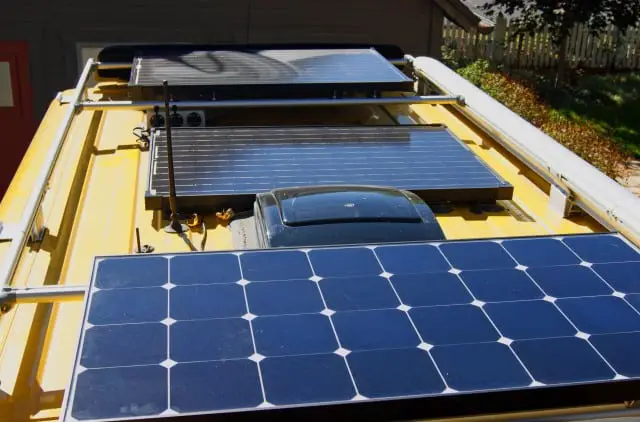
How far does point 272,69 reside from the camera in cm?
1034

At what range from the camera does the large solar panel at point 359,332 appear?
11.7 ft

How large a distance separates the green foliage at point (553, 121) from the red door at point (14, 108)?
964 cm

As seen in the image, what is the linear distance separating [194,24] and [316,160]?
28.6 feet

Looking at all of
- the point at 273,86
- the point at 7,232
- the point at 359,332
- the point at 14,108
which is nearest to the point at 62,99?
the point at 273,86

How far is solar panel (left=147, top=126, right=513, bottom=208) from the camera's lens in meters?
6.82

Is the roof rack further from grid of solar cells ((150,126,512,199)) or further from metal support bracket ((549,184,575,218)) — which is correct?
metal support bracket ((549,184,575,218))

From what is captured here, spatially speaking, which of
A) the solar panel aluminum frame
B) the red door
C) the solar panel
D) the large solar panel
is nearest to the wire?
the solar panel aluminum frame

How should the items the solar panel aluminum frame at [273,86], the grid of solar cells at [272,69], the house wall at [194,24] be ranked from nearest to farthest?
the solar panel aluminum frame at [273,86] → the grid of solar cells at [272,69] → the house wall at [194,24]

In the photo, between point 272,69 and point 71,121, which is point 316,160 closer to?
point 71,121

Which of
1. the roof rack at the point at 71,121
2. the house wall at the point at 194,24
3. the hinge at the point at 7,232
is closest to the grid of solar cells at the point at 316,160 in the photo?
the roof rack at the point at 71,121

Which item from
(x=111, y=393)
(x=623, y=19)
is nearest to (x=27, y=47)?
(x=111, y=393)

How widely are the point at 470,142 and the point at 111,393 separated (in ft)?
21.4

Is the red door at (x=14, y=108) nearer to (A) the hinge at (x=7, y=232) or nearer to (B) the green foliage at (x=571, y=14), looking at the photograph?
(A) the hinge at (x=7, y=232)

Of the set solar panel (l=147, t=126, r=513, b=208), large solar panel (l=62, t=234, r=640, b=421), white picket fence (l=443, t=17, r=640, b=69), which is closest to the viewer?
large solar panel (l=62, t=234, r=640, b=421)
